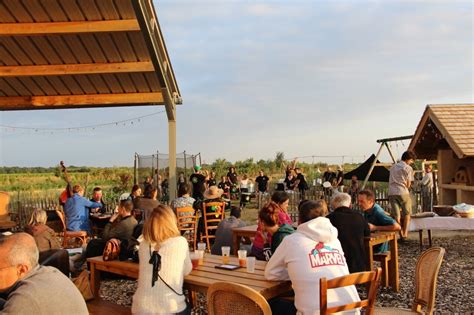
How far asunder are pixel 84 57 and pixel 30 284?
1047cm

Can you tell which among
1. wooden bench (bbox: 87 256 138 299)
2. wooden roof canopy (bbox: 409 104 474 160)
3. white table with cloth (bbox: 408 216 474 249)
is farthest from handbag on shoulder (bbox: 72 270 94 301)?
wooden roof canopy (bbox: 409 104 474 160)

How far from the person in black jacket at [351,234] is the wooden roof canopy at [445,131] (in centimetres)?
558

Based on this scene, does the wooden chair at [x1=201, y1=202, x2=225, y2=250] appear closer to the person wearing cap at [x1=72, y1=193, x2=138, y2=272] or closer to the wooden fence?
the person wearing cap at [x1=72, y1=193, x2=138, y2=272]

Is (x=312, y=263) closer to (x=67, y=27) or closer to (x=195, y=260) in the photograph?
(x=195, y=260)

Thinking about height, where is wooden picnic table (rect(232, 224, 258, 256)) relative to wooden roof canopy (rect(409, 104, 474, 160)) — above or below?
below

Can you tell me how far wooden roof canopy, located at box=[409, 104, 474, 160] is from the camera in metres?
9.88

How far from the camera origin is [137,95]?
13.9 metres

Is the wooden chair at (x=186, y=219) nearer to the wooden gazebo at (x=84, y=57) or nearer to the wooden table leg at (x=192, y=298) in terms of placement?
the wooden table leg at (x=192, y=298)

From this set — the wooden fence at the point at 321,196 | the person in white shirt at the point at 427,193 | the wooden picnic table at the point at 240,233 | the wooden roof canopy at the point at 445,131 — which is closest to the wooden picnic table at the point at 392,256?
the wooden picnic table at the point at 240,233

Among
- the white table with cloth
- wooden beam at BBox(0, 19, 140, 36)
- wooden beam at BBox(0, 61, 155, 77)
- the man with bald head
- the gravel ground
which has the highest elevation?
wooden beam at BBox(0, 19, 140, 36)

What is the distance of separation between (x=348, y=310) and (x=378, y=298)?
2827mm

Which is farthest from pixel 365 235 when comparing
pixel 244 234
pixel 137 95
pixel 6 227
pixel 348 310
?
pixel 137 95

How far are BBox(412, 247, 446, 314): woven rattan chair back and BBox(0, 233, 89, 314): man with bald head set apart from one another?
237cm

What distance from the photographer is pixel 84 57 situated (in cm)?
1196
